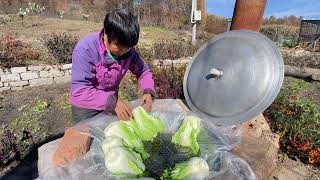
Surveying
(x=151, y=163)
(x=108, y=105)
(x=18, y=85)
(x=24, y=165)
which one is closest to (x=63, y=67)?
(x=18, y=85)

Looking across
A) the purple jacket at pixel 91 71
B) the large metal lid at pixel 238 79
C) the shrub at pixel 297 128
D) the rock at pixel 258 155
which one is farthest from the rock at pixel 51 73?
the rock at pixel 258 155

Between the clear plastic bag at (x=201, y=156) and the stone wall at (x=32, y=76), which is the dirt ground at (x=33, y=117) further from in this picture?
the clear plastic bag at (x=201, y=156)

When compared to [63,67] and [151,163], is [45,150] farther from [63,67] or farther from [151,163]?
[63,67]

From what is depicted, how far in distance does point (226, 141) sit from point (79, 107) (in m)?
1.19

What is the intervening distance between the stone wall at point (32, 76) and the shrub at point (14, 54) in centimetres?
56

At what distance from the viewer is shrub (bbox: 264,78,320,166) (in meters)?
3.79

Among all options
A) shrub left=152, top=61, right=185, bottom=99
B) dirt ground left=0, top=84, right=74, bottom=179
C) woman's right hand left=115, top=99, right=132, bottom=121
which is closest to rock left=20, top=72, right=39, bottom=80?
dirt ground left=0, top=84, right=74, bottom=179

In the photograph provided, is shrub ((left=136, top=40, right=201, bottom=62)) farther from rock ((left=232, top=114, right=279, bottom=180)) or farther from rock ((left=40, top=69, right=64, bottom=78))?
rock ((left=232, top=114, right=279, bottom=180))

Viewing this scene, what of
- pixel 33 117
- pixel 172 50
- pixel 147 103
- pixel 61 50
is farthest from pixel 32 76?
pixel 147 103

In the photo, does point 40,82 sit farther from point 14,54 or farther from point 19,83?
point 14,54

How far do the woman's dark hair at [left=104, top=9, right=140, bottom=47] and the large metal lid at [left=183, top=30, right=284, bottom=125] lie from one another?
862 millimetres

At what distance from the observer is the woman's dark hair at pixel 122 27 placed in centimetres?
167

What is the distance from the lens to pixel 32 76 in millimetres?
6473

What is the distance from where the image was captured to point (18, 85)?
6.35m
